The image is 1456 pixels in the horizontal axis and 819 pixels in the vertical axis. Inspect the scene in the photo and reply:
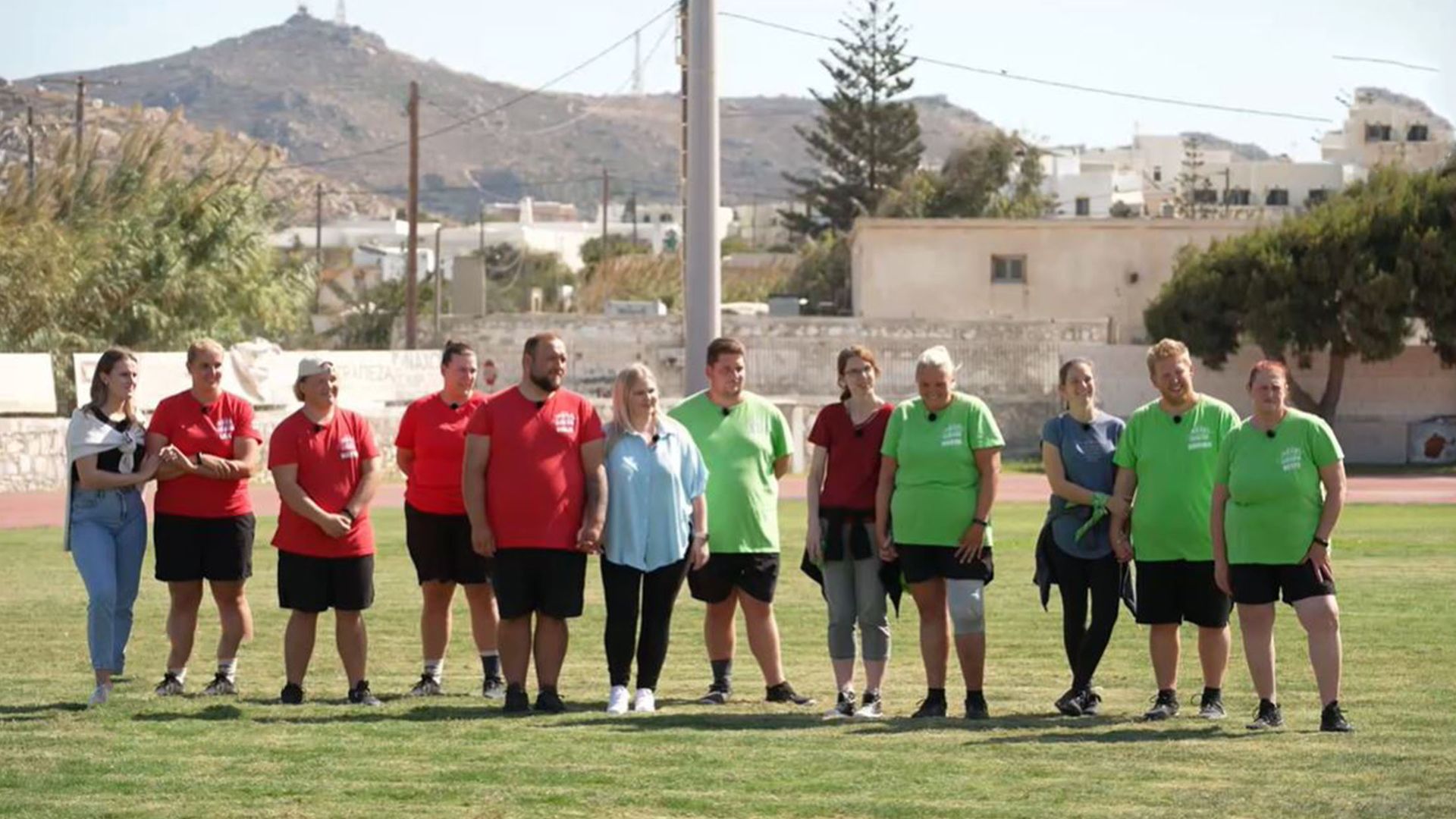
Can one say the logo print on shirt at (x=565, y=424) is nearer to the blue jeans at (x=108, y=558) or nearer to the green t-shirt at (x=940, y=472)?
the green t-shirt at (x=940, y=472)

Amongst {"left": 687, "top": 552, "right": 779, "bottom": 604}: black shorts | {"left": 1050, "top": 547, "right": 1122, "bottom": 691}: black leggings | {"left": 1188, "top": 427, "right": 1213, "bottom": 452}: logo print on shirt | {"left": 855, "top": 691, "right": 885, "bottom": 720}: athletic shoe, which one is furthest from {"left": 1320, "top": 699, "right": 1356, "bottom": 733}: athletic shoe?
{"left": 687, "top": 552, "right": 779, "bottom": 604}: black shorts

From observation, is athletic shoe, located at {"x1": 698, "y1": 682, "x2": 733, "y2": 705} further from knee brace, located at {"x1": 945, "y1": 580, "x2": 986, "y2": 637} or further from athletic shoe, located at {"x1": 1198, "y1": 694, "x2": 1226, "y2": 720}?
athletic shoe, located at {"x1": 1198, "y1": 694, "x2": 1226, "y2": 720}

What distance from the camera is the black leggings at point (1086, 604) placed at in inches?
489

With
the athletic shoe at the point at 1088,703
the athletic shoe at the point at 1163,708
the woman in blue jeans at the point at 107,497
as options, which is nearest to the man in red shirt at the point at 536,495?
the woman in blue jeans at the point at 107,497

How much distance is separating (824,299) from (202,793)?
2967 inches

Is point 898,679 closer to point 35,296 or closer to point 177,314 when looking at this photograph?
point 35,296

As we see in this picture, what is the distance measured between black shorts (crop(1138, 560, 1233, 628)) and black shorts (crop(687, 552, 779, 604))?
6.88 feet

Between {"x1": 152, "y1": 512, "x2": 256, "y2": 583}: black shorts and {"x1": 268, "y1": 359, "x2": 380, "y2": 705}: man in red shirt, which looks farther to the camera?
{"x1": 152, "y1": 512, "x2": 256, "y2": 583}: black shorts

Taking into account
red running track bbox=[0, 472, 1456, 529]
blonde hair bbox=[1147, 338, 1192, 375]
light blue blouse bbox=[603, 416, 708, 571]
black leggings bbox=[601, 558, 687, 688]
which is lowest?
red running track bbox=[0, 472, 1456, 529]

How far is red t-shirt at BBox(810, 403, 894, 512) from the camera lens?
1264 centimetres

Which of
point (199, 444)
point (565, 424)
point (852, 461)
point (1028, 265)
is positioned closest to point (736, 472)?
point (852, 461)

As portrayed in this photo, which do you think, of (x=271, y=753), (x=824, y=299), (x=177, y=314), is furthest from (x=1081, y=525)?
(x=824, y=299)

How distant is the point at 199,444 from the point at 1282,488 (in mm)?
5894

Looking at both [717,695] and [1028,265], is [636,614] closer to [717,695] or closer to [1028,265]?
[717,695]
